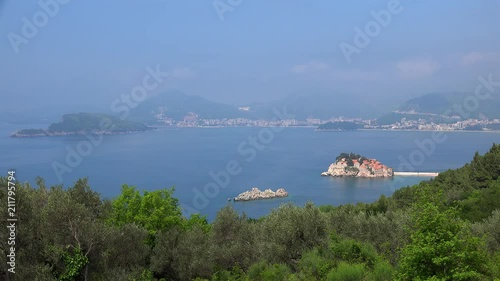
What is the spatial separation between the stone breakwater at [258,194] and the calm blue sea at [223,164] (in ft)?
4.79

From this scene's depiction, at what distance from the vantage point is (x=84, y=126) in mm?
123062

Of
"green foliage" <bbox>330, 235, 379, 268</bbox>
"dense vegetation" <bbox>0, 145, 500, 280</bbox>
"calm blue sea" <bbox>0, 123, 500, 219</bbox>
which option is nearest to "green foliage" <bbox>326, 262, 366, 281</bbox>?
"dense vegetation" <bbox>0, 145, 500, 280</bbox>

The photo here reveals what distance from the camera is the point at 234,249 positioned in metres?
12.0

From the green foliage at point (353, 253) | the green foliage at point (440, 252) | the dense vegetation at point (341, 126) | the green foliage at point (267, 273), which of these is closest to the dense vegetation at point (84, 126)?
the dense vegetation at point (341, 126)

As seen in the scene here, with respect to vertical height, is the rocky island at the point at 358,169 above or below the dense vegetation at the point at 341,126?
below

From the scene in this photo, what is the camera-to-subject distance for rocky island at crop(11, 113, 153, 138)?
397 ft

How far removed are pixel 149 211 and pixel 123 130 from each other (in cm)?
13243

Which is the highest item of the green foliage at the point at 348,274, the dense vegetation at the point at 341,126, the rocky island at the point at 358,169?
the dense vegetation at the point at 341,126

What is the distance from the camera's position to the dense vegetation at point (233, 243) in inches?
235

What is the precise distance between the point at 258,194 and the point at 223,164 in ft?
83.2

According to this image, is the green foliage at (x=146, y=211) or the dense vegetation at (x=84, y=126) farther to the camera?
the dense vegetation at (x=84, y=126)

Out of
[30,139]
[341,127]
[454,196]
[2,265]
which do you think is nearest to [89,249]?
[2,265]

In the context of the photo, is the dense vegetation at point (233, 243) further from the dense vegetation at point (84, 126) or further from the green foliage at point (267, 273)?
the dense vegetation at point (84, 126)

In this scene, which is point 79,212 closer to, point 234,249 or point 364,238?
point 234,249
